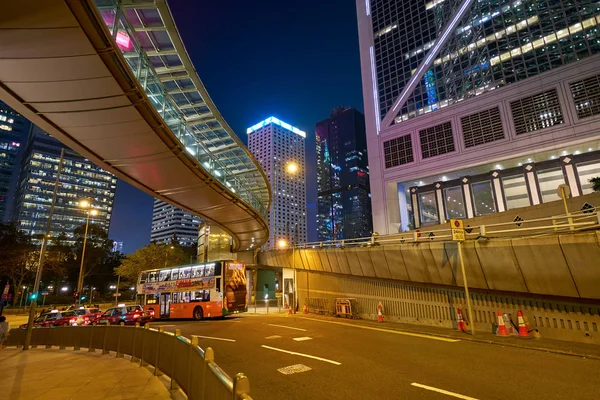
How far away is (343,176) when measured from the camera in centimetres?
17588

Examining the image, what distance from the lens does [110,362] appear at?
32.9 ft

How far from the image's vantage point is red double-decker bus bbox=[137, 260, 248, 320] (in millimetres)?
23219

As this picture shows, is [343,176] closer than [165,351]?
No

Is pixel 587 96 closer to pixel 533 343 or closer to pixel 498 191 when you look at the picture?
pixel 498 191

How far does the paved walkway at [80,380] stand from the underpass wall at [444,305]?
1363 centimetres

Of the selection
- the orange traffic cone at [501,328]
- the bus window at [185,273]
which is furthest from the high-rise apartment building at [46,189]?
the orange traffic cone at [501,328]

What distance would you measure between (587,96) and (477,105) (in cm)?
1070

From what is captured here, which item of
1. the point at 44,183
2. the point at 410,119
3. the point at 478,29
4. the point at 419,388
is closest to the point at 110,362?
the point at 419,388

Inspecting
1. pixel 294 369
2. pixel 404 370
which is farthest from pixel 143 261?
pixel 404 370

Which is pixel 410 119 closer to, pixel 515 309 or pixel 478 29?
pixel 478 29

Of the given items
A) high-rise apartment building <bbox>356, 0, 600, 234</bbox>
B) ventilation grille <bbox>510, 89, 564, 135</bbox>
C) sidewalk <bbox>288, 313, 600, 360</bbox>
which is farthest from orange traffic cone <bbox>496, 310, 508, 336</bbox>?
ventilation grille <bbox>510, 89, 564, 135</bbox>

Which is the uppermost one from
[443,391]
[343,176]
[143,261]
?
[343,176]

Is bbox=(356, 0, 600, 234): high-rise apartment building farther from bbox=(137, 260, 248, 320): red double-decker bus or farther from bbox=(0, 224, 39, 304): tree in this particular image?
bbox=(0, 224, 39, 304): tree

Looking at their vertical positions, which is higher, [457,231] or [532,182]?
[532,182]
